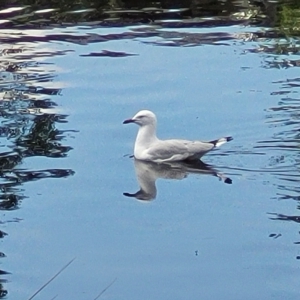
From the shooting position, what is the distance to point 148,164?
1005cm

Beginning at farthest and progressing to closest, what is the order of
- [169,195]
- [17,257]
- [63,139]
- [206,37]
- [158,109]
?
[206,37] < [158,109] < [63,139] < [169,195] < [17,257]

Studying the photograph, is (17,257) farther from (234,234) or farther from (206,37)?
(206,37)

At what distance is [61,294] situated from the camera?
7105 millimetres

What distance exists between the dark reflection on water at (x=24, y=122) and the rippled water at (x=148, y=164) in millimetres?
23

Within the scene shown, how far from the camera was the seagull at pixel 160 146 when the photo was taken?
9930 millimetres

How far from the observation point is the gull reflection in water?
9477 millimetres

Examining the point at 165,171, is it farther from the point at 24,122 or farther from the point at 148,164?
the point at 24,122

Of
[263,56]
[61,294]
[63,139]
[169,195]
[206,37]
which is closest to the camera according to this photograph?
[61,294]

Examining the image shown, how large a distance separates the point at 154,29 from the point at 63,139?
19.6ft

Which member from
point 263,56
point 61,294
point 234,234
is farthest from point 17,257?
point 263,56

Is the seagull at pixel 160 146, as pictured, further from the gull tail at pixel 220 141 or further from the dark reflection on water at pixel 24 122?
the dark reflection on water at pixel 24 122

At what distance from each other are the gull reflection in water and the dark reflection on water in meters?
0.68

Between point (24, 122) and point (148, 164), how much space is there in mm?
1971

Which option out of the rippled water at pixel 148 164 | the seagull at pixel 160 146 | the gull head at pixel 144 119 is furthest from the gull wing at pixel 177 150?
the gull head at pixel 144 119
